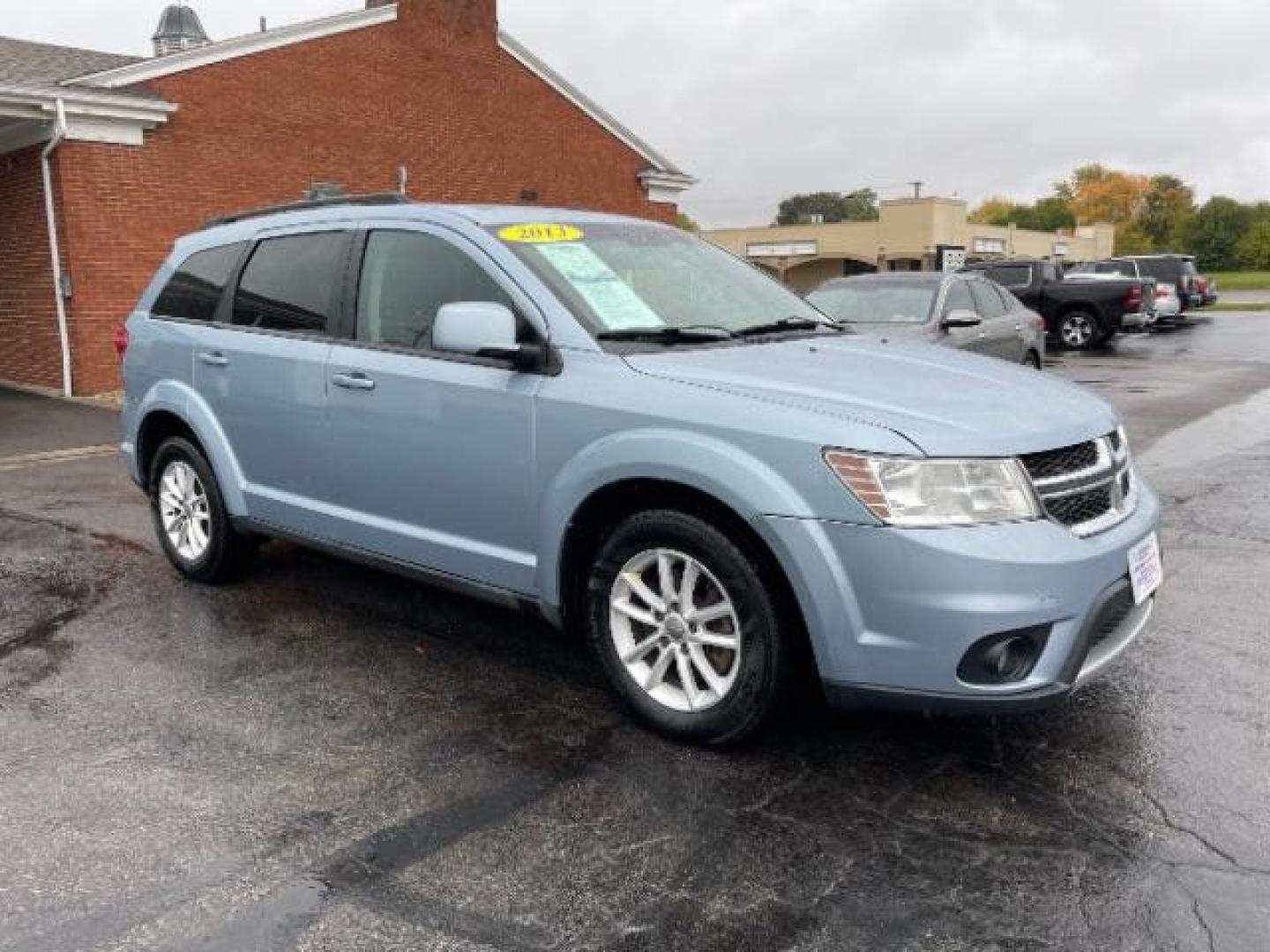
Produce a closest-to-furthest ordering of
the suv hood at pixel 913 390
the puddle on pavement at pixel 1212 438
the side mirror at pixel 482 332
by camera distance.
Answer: the suv hood at pixel 913 390 < the side mirror at pixel 482 332 < the puddle on pavement at pixel 1212 438

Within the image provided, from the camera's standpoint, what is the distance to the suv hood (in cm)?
306

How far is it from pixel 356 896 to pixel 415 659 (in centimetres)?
166

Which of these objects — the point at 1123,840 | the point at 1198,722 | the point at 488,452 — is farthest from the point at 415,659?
the point at 1198,722

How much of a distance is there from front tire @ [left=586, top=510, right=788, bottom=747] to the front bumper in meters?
0.20

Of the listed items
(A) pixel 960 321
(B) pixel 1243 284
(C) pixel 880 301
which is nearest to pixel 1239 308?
(B) pixel 1243 284

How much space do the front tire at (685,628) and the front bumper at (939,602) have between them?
20 centimetres

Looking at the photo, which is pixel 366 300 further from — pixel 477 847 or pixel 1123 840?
pixel 1123 840

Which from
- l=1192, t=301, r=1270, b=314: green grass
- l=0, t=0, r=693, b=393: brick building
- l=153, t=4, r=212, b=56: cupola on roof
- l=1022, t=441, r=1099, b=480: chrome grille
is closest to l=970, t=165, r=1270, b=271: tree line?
l=1192, t=301, r=1270, b=314: green grass

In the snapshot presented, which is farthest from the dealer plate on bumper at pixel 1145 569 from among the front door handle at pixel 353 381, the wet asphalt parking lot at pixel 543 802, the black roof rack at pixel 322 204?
the black roof rack at pixel 322 204

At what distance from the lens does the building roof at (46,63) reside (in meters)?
13.1

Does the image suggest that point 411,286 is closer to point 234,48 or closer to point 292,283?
point 292,283

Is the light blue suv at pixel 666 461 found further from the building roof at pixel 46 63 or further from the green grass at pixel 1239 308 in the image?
the green grass at pixel 1239 308

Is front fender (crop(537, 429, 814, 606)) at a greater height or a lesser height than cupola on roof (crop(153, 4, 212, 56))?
lesser

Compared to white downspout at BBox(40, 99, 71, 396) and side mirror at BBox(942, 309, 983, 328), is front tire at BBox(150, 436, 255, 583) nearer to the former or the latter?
side mirror at BBox(942, 309, 983, 328)
